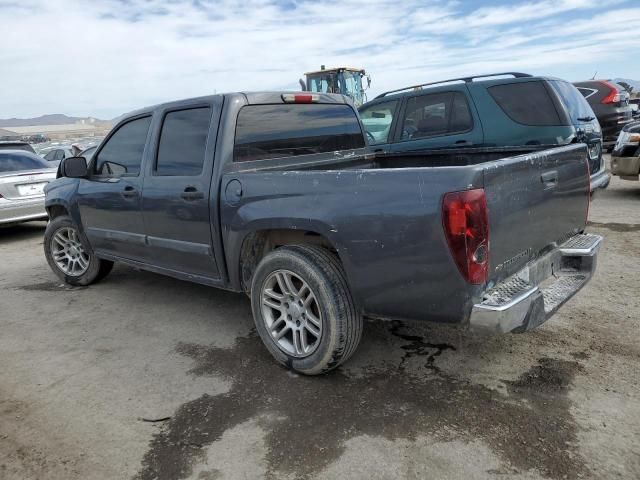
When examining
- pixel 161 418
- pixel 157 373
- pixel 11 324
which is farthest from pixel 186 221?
pixel 11 324

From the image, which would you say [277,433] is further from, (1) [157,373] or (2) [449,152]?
(2) [449,152]

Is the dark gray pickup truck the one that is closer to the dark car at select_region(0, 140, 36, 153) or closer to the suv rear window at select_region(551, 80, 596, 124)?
the suv rear window at select_region(551, 80, 596, 124)

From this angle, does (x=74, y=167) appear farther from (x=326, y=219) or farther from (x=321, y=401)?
(x=321, y=401)

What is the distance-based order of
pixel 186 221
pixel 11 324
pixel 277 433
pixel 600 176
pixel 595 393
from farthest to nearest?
pixel 600 176 < pixel 11 324 < pixel 186 221 < pixel 595 393 < pixel 277 433

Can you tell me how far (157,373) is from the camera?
3.41m

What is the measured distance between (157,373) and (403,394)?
1.63 metres

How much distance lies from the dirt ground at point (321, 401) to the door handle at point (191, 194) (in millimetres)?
1100

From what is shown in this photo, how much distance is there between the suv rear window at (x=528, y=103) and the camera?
5812 mm

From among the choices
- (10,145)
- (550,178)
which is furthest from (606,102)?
(10,145)

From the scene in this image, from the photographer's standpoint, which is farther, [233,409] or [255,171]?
[255,171]

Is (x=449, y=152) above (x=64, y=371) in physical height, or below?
above

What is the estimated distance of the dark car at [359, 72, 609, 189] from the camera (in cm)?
582

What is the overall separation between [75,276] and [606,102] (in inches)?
455

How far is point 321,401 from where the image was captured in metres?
2.93
